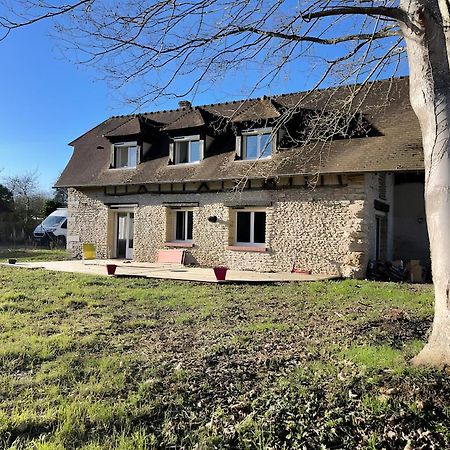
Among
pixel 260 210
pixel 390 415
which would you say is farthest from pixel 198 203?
pixel 390 415

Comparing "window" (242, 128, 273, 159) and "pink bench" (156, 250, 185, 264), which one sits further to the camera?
"pink bench" (156, 250, 185, 264)

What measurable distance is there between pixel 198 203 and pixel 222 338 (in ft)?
32.6

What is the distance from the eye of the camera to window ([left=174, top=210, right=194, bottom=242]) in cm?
1583

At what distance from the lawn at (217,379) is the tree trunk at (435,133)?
490 mm

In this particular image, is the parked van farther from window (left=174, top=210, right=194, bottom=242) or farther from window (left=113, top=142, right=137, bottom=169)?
window (left=174, top=210, right=194, bottom=242)

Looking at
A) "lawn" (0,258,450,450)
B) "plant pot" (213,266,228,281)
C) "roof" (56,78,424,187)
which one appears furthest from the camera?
"roof" (56,78,424,187)

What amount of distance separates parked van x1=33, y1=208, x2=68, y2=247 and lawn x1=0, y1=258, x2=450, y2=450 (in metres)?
21.1

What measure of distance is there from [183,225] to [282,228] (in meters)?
4.24

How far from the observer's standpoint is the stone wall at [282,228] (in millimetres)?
12367

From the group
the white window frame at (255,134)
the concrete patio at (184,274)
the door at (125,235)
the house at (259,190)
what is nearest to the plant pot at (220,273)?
the concrete patio at (184,274)

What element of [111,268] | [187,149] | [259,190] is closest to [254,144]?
[259,190]

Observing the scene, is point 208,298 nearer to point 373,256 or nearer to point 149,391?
point 149,391

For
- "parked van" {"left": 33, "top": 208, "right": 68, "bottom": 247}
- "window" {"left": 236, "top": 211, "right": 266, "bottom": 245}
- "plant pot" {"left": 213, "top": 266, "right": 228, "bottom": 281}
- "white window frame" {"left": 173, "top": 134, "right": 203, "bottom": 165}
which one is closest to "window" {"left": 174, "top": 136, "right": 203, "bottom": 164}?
"white window frame" {"left": 173, "top": 134, "right": 203, "bottom": 165}

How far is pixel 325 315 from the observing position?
6.78m
